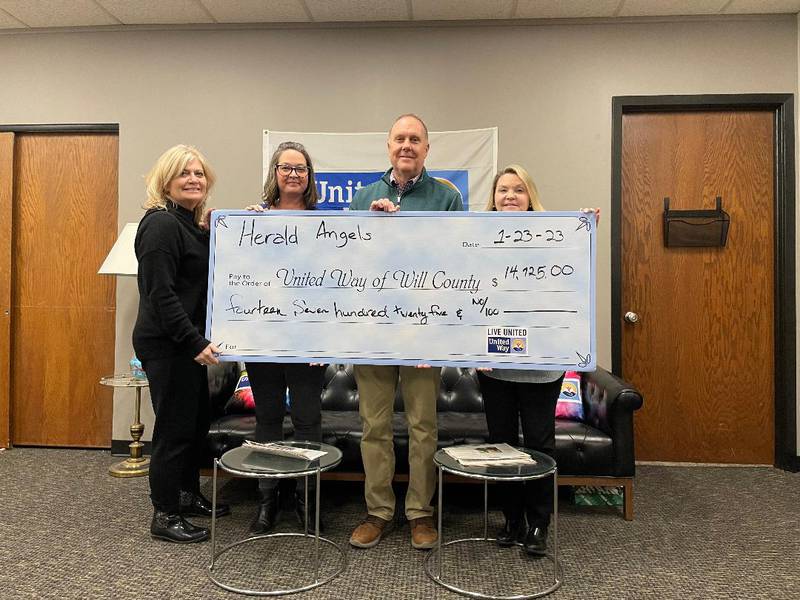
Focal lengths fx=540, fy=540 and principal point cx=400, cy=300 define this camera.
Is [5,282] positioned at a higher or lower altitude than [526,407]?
higher

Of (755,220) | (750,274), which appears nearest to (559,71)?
(755,220)

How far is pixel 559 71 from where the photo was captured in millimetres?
3133

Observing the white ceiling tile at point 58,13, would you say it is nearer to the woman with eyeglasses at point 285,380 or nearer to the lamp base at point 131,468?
the woman with eyeglasses at point 285,380

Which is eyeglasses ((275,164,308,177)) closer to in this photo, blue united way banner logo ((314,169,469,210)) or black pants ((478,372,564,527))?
black pants ((478,372,564,527))

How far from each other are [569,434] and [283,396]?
1.23 metres

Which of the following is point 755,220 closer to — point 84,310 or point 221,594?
point 221,594

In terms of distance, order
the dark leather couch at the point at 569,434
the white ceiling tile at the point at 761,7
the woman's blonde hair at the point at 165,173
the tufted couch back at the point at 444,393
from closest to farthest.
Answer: the woman's blonde hair at the point at 165,173, the dark leather couch at the point at 569,434, the tufted couch back at the point at 444,393, the white ceiling tile at the point at 761,7

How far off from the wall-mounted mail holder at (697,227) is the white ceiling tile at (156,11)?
116 inches

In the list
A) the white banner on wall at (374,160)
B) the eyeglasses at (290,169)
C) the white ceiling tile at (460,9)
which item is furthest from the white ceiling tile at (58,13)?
the eyeglasses at (290,169)

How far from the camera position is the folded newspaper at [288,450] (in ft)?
5.78

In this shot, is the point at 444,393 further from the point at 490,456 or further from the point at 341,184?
the point at 341,184

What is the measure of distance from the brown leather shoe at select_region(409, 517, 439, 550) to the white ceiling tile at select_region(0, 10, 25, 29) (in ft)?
11.8

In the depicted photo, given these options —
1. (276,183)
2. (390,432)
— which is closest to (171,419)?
(390,432)

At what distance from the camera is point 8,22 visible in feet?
10.7
